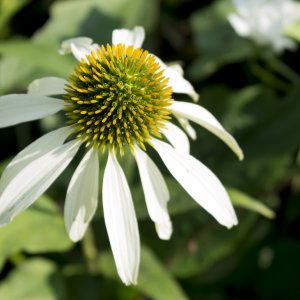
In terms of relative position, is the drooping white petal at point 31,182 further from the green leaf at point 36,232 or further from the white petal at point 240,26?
the white petal at point 240,26

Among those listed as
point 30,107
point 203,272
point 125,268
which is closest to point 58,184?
point 203,272

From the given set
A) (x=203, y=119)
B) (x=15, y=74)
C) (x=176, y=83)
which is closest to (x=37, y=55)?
(x=15, y=74)

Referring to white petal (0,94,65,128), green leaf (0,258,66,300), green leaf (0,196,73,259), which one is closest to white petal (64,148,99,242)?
white petal (0,94,65,128)

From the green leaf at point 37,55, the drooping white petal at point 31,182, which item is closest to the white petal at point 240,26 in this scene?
the green leaf at point 37,55

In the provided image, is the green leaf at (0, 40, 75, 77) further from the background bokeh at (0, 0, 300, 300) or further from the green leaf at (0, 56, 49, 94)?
the green leaf at (0, 56, 49, 94)

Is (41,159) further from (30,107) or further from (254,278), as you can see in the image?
(254,278)

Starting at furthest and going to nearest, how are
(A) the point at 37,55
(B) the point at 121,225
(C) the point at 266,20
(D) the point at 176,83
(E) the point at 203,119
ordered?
(C) the point at 266,20 < (A) the point at 37,55 < (D) the point at 176,83 < (E) the point at 203,119 < (B) the point at 121,225

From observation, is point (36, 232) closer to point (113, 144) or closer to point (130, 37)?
point (113, 144)
